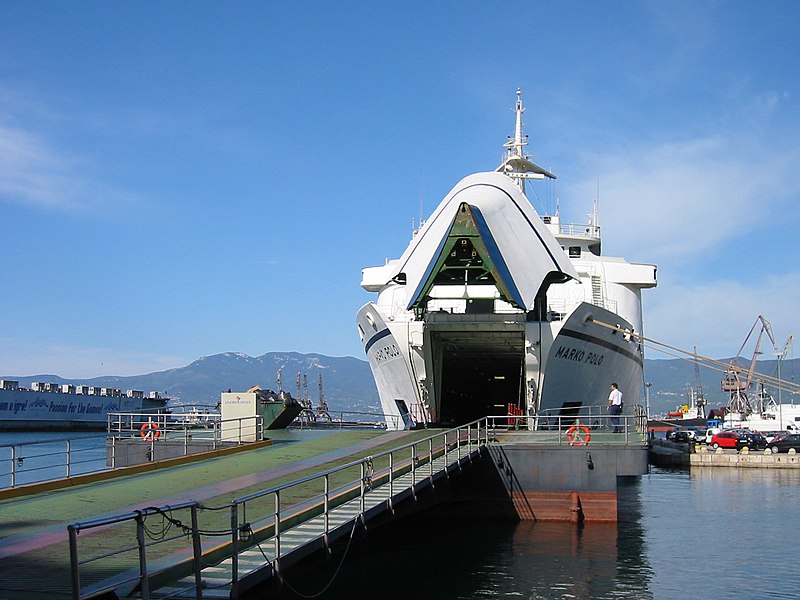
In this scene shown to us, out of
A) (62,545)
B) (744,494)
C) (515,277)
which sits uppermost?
(515,277)

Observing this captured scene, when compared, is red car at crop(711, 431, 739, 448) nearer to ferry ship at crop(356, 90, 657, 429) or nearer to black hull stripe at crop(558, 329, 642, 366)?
ferry ship at crop(356, 90, 657, 429)

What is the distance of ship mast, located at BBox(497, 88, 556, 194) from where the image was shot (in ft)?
156

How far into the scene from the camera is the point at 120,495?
1515cm

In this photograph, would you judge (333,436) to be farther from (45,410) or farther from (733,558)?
(45,410)

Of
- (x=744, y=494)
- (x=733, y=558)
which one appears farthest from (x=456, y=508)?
(x=744, y=494)

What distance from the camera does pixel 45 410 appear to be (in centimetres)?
10912

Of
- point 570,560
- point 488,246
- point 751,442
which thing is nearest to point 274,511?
point 570,560

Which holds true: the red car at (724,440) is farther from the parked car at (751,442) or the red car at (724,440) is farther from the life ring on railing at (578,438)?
the life ring on railing at (578,438)

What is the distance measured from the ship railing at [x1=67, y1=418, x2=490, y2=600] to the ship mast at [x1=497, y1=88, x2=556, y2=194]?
1280 inches

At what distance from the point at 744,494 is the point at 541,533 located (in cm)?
1754

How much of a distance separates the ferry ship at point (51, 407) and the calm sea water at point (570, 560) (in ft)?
283

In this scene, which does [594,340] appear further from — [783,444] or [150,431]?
[783,444]

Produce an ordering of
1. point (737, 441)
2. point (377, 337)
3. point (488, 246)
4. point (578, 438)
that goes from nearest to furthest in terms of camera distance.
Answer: point (578, 438) → point (488, 246) → point (377, 337) → point (737, 441)

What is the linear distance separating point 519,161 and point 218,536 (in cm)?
3872
